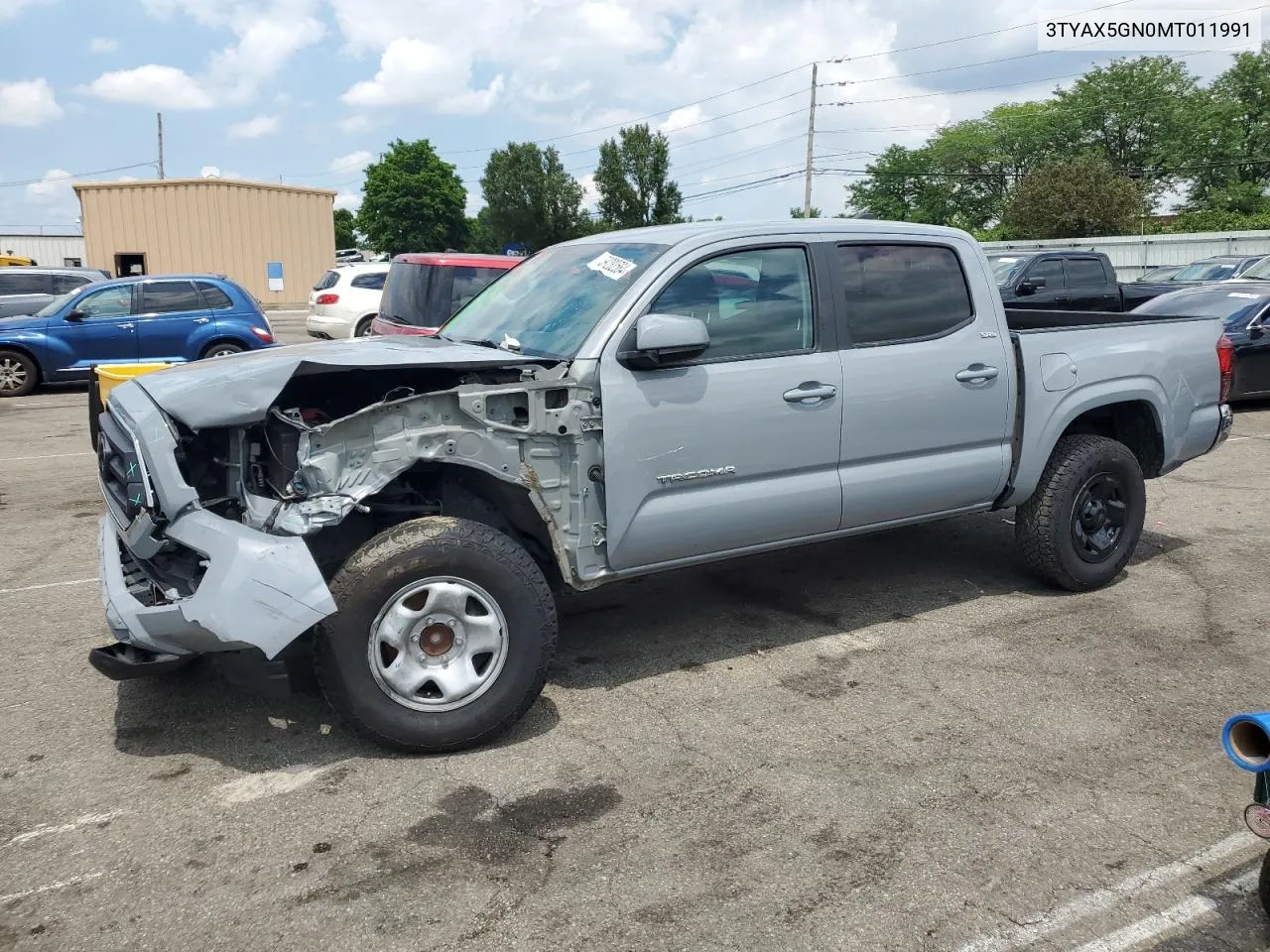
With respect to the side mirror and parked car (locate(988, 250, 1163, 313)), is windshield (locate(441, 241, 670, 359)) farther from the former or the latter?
parked car (locate(988, 250, 1163, 313))

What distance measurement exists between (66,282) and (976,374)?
1782cm

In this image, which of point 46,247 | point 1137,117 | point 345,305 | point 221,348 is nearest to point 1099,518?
point 221,348

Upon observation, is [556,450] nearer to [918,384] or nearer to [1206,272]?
[918,384]

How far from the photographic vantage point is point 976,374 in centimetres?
515

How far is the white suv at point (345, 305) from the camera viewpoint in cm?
1798

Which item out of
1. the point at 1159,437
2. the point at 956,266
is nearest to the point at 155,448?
the point at 956,266

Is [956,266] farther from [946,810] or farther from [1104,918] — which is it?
[1104,918]

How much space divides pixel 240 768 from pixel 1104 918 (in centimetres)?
287

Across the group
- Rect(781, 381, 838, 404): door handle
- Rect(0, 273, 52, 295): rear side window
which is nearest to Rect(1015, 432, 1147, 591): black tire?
Rect(781, 381, 838, 404): door handle

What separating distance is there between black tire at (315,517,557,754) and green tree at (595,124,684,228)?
6769 cm

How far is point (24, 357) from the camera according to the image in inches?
584

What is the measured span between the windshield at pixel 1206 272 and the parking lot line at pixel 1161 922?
1819 cm

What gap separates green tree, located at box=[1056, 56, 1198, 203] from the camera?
63.0 meters

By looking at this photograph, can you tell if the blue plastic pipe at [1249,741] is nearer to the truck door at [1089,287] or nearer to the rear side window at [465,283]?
the rear side window at [465,283]
